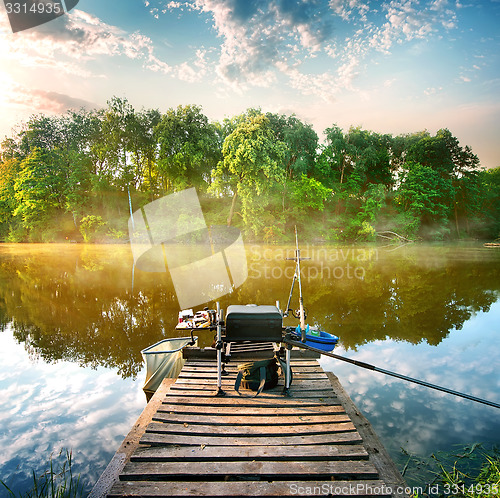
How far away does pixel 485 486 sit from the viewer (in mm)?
3586

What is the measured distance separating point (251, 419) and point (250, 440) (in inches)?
15.7

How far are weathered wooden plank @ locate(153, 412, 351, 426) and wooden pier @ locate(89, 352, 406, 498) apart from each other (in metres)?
0.01

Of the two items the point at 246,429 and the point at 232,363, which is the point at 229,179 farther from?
the point at 246,429

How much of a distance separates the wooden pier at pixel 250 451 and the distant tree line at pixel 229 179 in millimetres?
29385

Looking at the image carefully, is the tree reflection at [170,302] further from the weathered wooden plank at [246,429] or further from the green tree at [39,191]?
the green tree at [39,191]

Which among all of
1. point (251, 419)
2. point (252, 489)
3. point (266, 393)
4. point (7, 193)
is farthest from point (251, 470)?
point (7, 193)

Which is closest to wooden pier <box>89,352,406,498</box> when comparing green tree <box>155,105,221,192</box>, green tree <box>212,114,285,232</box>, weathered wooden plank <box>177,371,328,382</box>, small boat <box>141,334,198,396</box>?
weathered wooden plank <box>177,371,328,382</box>

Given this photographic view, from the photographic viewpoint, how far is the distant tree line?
3603 centimetres

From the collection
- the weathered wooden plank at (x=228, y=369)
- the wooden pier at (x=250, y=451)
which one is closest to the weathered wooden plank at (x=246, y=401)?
the wooden pier at (x=250, y=451)

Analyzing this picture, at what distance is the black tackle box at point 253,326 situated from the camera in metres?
4.43

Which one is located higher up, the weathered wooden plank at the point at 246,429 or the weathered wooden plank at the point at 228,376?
the weathered wooden plank at the point at 246,429

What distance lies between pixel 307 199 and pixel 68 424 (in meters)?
35.9

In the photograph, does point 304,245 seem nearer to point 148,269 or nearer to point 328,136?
point 328,136

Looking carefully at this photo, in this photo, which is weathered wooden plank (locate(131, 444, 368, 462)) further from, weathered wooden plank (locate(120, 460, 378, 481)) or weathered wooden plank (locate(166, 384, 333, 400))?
weathered wooden plank (locate(166, 384, 333, 400))
